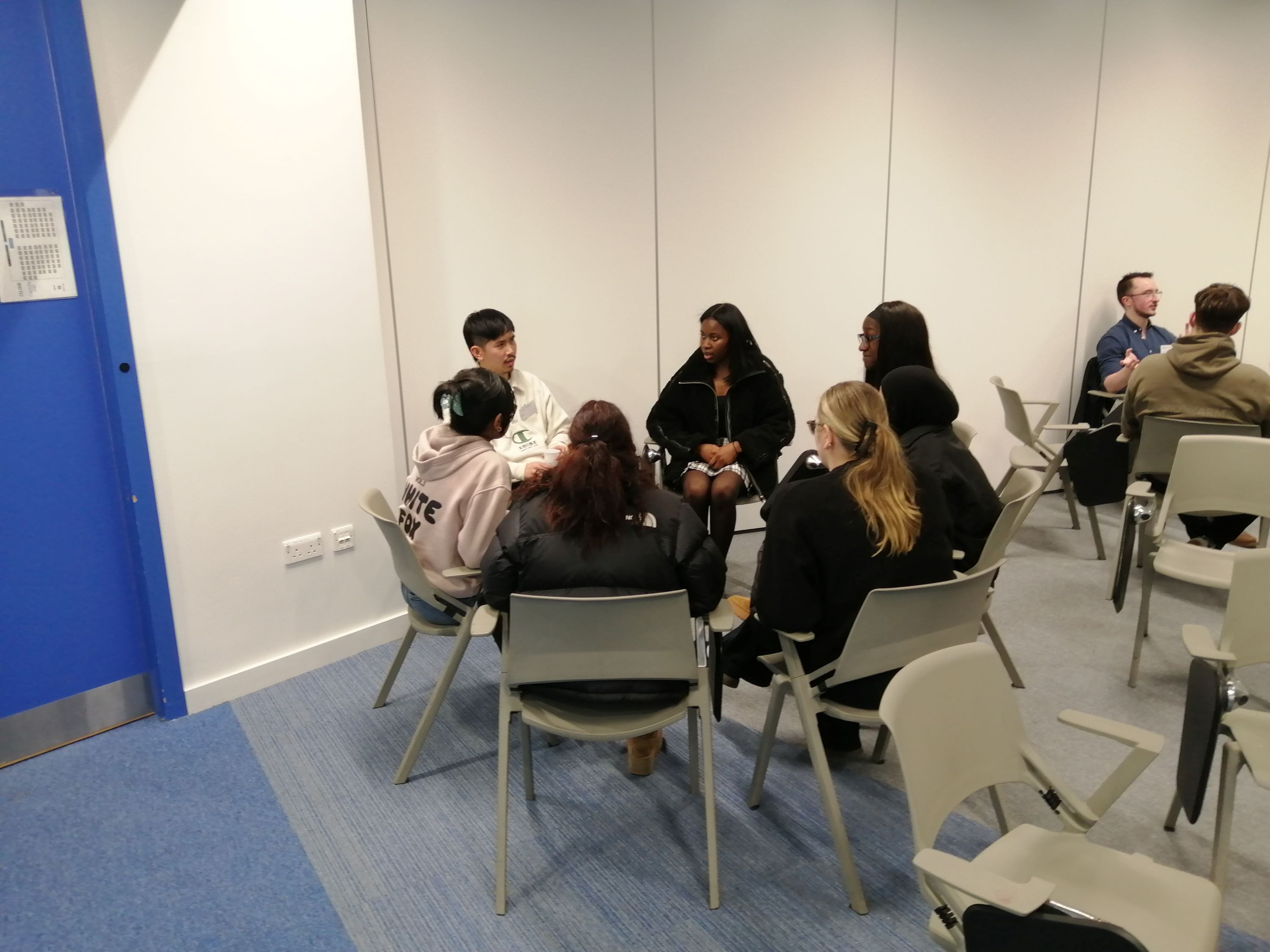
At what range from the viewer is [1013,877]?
67.6 inches

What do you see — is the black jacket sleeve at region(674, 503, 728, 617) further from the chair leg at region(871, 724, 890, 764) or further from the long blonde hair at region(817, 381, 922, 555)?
the chair leg at region(871, 724, 890, 764)

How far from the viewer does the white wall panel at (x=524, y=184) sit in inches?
144

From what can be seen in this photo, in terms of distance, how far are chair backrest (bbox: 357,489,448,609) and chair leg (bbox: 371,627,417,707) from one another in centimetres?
24

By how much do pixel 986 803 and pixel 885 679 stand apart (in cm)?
63

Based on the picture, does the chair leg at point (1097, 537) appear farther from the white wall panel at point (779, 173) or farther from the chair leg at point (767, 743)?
the chair leg at point (767, 743)

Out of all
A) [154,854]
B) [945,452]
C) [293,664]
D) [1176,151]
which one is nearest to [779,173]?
[945,452]

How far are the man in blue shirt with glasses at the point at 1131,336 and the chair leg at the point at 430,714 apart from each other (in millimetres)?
4053

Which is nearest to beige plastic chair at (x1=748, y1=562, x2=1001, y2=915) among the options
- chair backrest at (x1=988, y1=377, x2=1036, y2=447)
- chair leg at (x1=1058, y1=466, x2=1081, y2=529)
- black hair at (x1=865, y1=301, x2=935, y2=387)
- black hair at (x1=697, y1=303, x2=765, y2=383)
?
black hair at (x1=865, y1=301, x2=935, y2=387)

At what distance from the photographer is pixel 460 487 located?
277cm

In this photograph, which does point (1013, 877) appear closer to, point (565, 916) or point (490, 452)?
point (565, 916)

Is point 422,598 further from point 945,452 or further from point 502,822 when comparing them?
point 945,452

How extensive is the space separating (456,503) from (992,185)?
381cm

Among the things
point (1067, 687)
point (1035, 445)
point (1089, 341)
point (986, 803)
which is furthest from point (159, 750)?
point (1089, 341)

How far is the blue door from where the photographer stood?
2.64 meters
